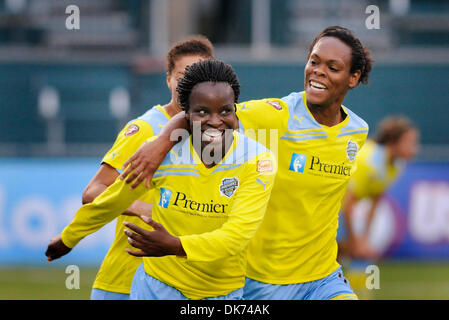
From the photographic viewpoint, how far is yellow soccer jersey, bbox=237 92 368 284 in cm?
454

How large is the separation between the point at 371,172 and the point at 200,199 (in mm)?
5596

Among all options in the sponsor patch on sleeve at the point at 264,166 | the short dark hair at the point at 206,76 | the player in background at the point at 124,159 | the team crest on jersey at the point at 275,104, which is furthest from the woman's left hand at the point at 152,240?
the team crest on jersey at the point at 275,104

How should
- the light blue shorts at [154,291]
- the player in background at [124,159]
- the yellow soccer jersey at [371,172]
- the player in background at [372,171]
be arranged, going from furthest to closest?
the yellow soccer jersey at [371,172]
the player in background at [372,171]
the player in background at [124,159]
the light blue shorts at [154,291]

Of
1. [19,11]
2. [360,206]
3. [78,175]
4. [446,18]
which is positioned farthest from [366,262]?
[19,11]

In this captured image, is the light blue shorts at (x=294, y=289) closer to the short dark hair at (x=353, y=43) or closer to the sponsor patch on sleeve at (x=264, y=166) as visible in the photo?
the sponsor patch on sleeve at (x=264, y=166)

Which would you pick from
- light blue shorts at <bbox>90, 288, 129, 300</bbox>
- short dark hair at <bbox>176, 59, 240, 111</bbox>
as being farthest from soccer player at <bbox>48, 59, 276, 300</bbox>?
light blue shorts at <bbox>90, 288, 129, 300</bbox>

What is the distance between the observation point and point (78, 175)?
37.7 feet

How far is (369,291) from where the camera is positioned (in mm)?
9469

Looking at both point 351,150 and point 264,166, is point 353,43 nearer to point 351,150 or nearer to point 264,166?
point 351,150

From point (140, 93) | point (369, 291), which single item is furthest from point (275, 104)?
point (140, 93)

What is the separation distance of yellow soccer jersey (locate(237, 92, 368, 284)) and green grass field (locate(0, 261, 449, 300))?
181 inches

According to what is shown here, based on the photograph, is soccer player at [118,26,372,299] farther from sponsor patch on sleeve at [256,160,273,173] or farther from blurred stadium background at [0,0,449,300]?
blurred stadium background at [0,0,449,300]

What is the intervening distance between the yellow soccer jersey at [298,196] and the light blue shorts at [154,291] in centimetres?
54

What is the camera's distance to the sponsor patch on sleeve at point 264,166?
3.96 meters
